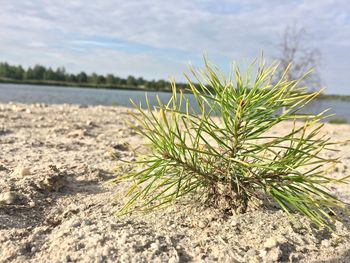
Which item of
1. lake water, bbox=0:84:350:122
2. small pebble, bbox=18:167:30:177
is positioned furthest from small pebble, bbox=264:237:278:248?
lake water, bbox=0:84:350:122

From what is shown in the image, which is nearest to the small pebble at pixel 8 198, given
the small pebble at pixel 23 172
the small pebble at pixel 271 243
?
the small pebble at pixel 23 172

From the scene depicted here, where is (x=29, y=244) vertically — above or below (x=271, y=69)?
below

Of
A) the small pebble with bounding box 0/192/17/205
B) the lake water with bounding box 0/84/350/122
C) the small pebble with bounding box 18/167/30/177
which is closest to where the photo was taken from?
the small pebble with bounding box 0/192/17/205

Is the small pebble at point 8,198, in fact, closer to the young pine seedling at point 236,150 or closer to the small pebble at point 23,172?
the small pebble at point 23,172

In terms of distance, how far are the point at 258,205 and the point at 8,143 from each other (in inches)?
123

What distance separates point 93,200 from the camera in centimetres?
252

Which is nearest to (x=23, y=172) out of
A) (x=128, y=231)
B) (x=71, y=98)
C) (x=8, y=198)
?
(x=8, y=198)

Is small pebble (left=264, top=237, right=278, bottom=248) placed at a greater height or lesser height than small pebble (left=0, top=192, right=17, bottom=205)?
greater

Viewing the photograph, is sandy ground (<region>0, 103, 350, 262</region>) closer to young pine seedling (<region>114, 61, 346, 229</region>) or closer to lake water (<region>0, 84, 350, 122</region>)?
young pine seedling (<region>114, 61, 346, 229</region>)

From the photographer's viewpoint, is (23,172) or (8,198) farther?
(23,172)

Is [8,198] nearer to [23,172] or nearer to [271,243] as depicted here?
[23,172]

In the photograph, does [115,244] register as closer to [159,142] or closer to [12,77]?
[159,142]

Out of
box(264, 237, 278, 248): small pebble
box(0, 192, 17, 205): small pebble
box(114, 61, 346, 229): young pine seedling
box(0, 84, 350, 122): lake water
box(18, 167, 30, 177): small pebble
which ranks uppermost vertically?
box(114, 61, 346, 229): young pine seedling

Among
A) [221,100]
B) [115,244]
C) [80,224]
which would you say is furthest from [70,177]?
[221,100]
